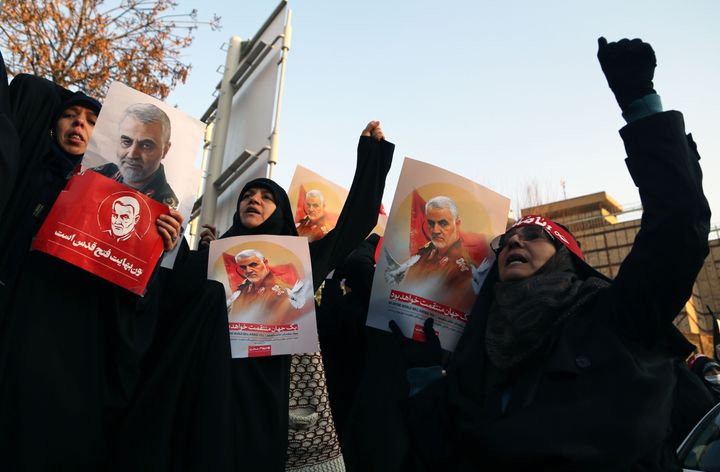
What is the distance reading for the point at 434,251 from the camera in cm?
235

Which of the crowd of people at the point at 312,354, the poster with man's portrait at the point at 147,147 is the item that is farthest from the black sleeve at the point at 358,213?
the poster with man's portrait at the point at 147,147

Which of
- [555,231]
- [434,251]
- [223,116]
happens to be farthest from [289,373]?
[223,116]

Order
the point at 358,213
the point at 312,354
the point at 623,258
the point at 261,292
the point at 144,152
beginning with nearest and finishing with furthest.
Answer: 1. the point at 144,152
2. the point at 261,292
3. the point at 312,354
4. the point at 358,213
5. the point at 623,258

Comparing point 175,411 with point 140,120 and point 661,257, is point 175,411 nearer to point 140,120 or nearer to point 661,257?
point 140,120

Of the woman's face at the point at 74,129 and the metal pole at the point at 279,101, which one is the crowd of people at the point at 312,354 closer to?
the woman's face at the point at 74,129

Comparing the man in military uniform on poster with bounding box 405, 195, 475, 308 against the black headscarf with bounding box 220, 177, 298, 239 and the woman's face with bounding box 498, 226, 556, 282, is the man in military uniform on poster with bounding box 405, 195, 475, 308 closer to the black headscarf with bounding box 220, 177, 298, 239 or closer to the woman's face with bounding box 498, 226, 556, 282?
the woman's face with bounding box 498, 226, 556, 282

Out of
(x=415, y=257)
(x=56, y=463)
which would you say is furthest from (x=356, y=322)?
(x=56, y=463)

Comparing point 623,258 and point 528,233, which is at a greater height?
point 623,258

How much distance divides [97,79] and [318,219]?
476 cm

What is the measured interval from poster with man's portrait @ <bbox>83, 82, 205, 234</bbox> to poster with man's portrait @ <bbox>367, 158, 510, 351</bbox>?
81 cm

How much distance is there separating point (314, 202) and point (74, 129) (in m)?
1.69

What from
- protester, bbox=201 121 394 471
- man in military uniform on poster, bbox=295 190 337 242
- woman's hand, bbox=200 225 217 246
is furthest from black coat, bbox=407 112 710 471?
man in military uniform on poster, bbox=295 190 337 242

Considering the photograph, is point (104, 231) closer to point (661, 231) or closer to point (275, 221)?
point (275, 221)

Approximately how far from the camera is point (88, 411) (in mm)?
1852
